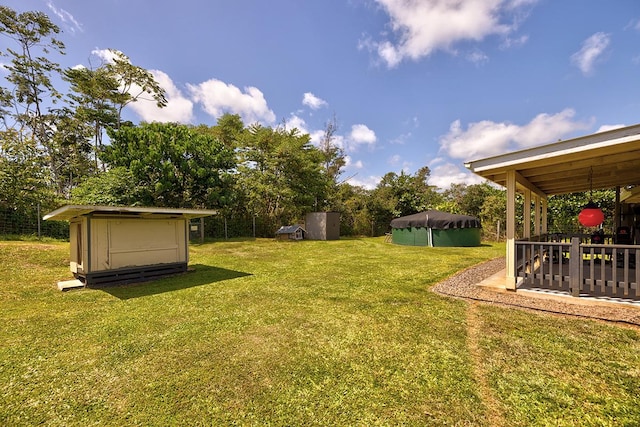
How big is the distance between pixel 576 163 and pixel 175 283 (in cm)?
816

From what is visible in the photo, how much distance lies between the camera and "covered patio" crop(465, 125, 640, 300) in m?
3.67

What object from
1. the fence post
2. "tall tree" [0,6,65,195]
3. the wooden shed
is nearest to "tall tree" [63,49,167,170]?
"tall tree" [0,6,65,195]

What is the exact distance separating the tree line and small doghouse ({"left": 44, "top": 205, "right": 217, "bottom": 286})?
8.54 m

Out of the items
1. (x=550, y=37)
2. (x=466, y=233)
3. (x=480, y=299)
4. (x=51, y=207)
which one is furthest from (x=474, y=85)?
(x=51, y=207)

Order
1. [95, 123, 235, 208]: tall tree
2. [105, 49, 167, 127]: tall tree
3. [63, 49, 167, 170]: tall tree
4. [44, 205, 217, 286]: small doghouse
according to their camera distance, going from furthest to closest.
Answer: [105, 49, 167, 127]: tall tree → [63, 49, 167, 170]: tall tree → [95, 123, 235, 208]: tall tree → [44, 205, 217, 286]: small doghouse

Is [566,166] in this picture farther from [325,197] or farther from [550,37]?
[325,197]

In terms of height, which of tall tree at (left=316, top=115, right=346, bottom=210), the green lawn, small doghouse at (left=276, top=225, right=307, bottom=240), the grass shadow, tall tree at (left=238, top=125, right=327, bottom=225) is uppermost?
tall tree at (left=316, top=115, right=346, bottom=210)

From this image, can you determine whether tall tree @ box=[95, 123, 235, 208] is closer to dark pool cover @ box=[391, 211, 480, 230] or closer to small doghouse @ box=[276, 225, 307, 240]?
small doghouse @ box=[276, 225, 307, 240]

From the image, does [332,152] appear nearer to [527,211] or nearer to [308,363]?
[527,211]

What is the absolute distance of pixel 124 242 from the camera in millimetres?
5918

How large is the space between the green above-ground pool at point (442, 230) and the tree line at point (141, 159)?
3862 mm

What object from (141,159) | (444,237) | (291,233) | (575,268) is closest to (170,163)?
(141,159)

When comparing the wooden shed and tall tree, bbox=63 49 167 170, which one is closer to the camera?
the wooden shed

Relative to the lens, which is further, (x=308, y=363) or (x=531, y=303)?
(x=531, y=303)
